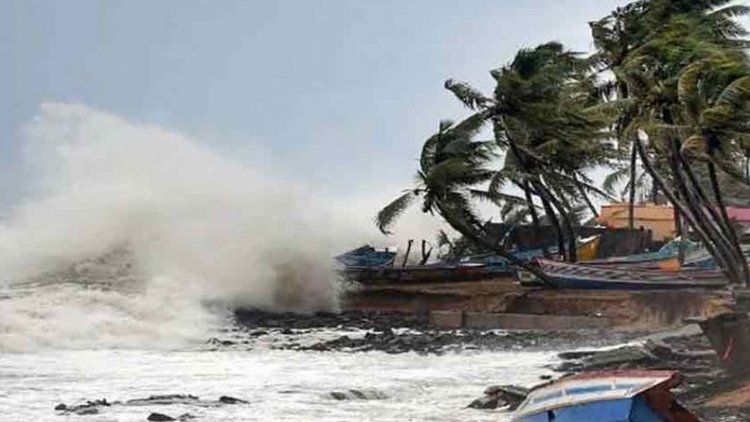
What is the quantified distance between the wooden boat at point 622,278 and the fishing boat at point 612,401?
19702mm

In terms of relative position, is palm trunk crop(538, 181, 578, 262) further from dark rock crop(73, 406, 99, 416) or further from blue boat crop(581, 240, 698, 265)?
dark rock crop(73, 406, 99, 416)

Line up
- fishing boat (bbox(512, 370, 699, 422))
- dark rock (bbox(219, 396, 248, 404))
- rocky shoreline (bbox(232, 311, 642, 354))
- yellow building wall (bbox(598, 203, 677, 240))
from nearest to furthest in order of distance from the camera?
fishing boat (bbox(512, 370, 699, 422))
dark rock (bbox(219, 396, 248, 404))
rocky shoreline (bbox(232, 311, 642, 354))
yellow building wall (bbox(598, 203, 677, 240))

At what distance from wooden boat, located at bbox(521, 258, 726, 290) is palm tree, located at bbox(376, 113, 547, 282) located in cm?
203

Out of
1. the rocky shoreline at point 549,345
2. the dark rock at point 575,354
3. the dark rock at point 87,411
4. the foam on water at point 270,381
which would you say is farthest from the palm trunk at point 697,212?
the dark rock at point 87,411

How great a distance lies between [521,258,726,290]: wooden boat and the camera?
92.1ft

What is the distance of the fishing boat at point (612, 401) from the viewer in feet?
27.7

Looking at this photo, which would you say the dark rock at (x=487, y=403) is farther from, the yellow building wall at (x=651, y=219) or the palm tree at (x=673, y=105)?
the yellow building wall at (x=651, y=219)

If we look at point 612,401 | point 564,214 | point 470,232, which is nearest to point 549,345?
point 470,232

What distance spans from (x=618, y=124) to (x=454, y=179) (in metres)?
8.55

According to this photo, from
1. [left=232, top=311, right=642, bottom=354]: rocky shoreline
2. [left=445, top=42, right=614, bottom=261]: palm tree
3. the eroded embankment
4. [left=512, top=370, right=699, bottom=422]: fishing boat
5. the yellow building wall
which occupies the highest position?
[left=445, top=42, right=614, bottom=261]: palm tree

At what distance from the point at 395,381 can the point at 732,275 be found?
1043 centimetres

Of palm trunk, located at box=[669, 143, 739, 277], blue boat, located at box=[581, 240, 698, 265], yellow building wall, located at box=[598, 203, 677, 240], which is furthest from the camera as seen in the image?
yellow building wall, located at box=[598, 203, 677, 240]

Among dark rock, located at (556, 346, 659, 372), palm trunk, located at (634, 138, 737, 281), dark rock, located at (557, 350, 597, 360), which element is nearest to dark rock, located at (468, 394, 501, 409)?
dark rock, located at (556, 346, 659, 372)

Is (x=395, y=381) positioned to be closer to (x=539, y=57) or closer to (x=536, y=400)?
(x=536, y=400)
